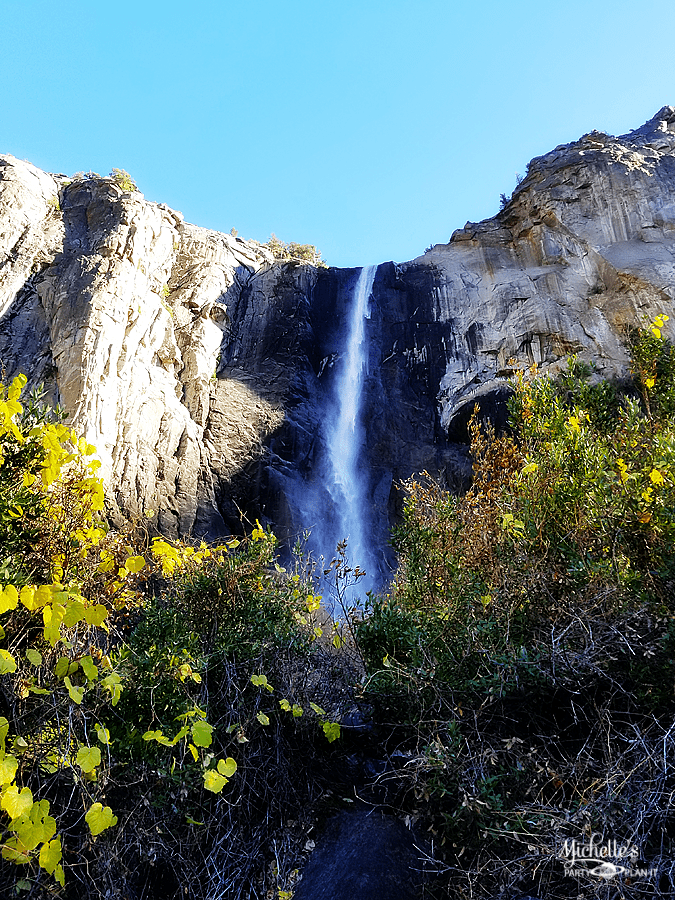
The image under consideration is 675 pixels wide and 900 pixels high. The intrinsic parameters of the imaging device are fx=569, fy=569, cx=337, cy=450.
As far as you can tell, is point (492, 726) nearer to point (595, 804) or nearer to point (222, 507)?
point (595, 804)

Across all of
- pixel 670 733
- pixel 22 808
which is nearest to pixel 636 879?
pixel 670 733

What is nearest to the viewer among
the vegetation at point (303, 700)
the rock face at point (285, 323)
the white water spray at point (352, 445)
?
the vegetation at point (303, 700)

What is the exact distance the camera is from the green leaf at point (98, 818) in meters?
2.46

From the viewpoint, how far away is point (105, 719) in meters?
3.43

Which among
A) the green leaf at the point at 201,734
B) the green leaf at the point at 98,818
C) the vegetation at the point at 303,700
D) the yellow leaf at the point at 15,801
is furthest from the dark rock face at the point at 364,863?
the yellow leaf at the point at 15,801

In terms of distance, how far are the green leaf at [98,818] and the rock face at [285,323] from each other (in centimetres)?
1140

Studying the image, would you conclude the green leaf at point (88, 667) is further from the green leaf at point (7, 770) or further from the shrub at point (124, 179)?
the shrub at point (124, 179)

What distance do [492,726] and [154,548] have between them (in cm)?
248

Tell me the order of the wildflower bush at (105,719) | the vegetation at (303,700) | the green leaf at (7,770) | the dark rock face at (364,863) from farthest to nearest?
the dark rock face at (364,863), the vegetation at (303,700), the wildflower bush at (105,719), the green leaf at (7,770)

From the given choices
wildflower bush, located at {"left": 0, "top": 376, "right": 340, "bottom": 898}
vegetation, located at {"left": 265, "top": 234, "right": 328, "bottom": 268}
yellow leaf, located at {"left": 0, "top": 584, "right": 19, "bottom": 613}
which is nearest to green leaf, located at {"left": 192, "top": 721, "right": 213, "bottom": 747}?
wildflower bush, located at {"left": 0, "top": 376, "right": 340, "bottom": 898}

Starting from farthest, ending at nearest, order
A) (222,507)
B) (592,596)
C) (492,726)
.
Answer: (222,507)
(592,596)
(492,726)

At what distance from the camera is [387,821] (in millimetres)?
3822

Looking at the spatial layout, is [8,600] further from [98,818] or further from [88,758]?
[98,818]

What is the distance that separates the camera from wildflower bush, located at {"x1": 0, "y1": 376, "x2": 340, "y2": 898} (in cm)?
272
